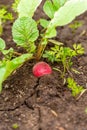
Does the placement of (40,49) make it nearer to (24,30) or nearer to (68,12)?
(24,30)

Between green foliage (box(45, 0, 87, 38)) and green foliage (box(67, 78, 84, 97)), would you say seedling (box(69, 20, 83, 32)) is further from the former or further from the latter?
green foliage (box(67, 78, 84, 97))

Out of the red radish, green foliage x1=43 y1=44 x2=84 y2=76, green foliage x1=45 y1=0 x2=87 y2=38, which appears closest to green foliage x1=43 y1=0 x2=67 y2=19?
green foliage x1=45 y1=0 x2=87 y2=38

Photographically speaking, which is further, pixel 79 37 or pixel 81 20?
pixel 81 20

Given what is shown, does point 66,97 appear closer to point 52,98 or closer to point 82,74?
point 52,98

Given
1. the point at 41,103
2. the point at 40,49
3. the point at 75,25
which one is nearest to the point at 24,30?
the point at 40,49

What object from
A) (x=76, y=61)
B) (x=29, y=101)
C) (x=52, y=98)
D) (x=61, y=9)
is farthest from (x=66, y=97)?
(x=61, y=9)
